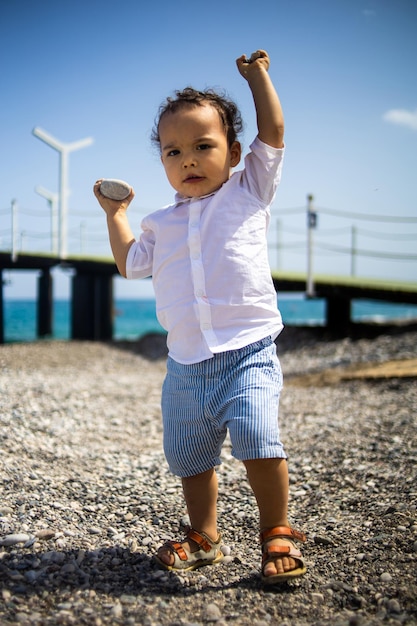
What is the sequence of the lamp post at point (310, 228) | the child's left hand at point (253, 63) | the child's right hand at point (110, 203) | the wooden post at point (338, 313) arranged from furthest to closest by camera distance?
the wooden post at point (338, 313) → the lamp post at point (310, 228) → the child's right hand at point (110, 203) → the child's left hand at point (253, 63)

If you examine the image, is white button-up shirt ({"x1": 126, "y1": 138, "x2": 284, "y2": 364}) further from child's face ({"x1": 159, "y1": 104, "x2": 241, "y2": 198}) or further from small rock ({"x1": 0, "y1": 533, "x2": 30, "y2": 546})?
small rock ({"x1": 0, "y1": 533, "x2": 30, "y2": 546})

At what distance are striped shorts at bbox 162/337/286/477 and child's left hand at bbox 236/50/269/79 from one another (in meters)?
0.88

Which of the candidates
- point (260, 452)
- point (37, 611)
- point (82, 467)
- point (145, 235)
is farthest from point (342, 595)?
point (82, 467)

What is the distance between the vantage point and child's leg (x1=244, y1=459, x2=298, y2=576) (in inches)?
68.4

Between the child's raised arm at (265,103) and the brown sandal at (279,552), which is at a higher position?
the child's raised arm at (265,103)

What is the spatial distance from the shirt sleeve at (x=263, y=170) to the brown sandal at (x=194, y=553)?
1.15 metres

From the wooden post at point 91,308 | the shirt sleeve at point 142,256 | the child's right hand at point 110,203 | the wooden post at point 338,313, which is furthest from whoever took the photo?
the wooden post at point 91,308

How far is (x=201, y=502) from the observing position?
6.37 ft

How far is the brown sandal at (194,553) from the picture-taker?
1888 mm

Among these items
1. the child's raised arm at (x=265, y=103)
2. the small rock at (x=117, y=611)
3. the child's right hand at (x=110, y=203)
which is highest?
the child's raised arm at (x=265, y=103)

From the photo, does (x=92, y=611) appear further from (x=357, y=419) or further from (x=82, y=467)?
(x=357, y=419)

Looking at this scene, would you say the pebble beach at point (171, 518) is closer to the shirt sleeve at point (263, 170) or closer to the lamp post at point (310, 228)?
the shirt sleeve at point (263, 170)

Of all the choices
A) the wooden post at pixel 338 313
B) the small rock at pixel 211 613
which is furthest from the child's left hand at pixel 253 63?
the wooden post at pixel 338 313

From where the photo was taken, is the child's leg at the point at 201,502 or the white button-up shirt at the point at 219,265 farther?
the child's leg at the point at 201,502
